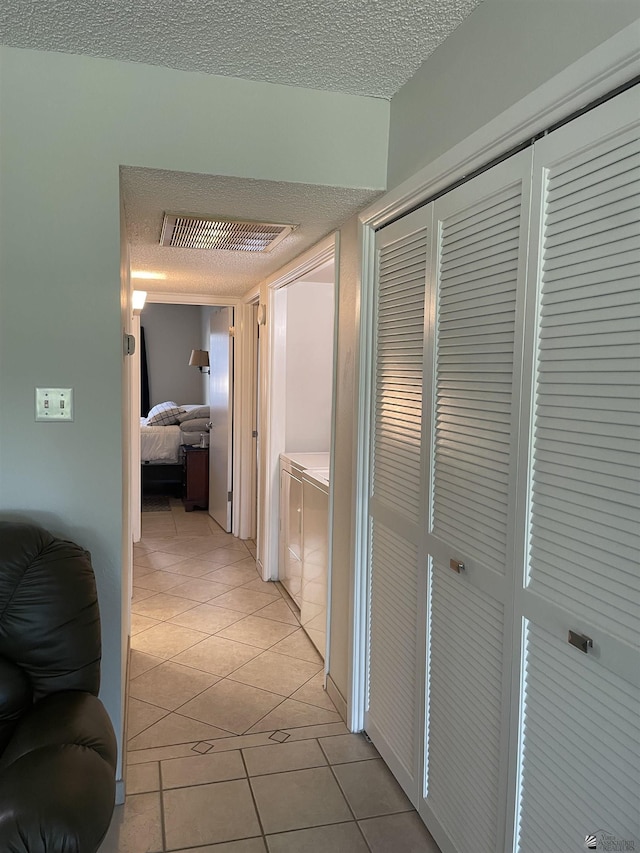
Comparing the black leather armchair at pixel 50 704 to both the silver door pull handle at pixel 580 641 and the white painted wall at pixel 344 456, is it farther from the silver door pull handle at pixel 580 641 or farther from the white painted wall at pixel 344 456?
the white painted wall at pixel 344 456

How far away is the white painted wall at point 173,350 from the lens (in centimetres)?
940

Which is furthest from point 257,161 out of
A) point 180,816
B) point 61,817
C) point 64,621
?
point 180,816

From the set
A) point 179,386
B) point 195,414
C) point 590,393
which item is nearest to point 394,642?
point 590,393

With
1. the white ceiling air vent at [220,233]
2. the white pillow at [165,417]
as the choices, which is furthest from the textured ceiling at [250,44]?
the white pillow at [165,417]

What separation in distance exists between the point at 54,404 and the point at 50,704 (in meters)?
0.89

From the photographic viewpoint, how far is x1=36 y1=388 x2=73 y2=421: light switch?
204 centimetres

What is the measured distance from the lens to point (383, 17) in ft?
5.58

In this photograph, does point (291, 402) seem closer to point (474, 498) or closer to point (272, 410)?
point (272, 410)

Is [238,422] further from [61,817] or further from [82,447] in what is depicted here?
[61,817]

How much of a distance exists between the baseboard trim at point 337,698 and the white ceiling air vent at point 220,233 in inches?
79.0

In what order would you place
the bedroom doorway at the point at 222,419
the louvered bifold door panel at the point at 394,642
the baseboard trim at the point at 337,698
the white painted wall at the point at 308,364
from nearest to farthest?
the louvered bifold door panel at the point at 394,642 → the baseboard trim at the point at 337,698 → the white painted wall at the point at 308,364 → the bedroom doorway at the point at 222,419

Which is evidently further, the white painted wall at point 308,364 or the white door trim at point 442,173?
the white painted wall at point 308,364

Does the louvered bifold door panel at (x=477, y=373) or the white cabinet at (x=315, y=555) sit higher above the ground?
the louvered bifold door panel at (x=477, y=373)

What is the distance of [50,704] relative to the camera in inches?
62.6
